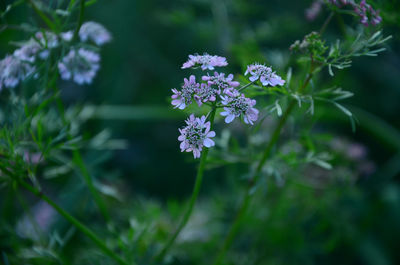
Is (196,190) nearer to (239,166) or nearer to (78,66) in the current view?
(78,66)

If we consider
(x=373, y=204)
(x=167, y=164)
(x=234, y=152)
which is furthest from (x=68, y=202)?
(x=373, y=204)

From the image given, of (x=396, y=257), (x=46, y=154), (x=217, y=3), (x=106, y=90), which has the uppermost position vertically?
(x=217, y=3)

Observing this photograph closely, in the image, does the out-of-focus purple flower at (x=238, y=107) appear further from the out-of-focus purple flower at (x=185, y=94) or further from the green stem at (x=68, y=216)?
the green stem at (x=68, y=216)

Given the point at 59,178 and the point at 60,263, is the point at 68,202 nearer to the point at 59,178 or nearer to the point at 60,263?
the point at 59,178

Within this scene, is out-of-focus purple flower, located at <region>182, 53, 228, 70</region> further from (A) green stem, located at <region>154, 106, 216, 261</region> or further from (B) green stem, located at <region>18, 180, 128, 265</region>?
(B) green stem, located at <region>18, 180, 128, 265</region>

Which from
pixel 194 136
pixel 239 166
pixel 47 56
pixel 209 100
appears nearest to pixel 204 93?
pixel 209 100
